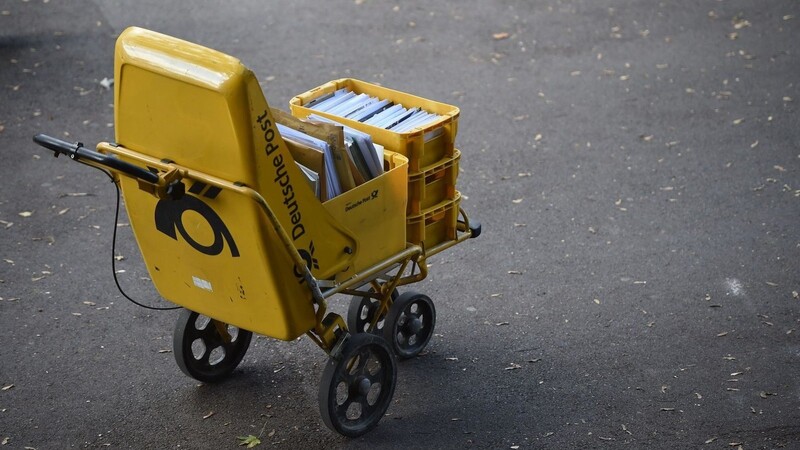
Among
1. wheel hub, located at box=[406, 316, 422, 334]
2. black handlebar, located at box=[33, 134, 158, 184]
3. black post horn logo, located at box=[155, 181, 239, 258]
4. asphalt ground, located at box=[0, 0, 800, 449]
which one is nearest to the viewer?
black handlebar, located at box=[33, 134, 158, 184]

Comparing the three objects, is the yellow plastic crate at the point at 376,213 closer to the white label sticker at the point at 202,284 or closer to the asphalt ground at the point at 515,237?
the white label sticker at the point at 202,284

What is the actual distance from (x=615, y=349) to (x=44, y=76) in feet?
20.3

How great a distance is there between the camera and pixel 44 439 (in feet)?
17.2

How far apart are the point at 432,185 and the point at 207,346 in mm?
1536

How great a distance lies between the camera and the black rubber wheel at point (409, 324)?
5.76 meters

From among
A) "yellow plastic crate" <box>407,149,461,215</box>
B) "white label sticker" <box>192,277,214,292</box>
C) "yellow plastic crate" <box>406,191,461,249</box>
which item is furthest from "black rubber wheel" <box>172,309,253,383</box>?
"yellow plastic crate" <box>407,149,461,215</box>

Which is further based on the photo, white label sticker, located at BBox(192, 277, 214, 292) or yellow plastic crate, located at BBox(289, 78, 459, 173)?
yellow plastic crate, located at BBox(289, 78, 459, 173)

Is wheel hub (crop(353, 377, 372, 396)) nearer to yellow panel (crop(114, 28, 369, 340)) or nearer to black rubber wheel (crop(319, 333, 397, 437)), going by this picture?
black rubber wheel (crop(319, 333, 397, 437))

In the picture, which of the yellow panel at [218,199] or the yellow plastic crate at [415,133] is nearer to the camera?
the yellow panel at [218,199]

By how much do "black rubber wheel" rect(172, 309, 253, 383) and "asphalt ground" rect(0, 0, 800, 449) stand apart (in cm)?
10

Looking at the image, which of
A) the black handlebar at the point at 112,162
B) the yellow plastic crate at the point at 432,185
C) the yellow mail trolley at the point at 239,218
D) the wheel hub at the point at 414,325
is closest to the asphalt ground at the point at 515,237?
the wheel hub at the point at 414,325

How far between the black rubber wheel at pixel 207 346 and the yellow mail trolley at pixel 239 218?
11 millimetres

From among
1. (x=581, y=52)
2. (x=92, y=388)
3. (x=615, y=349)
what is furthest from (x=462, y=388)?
(x=581, y=52)

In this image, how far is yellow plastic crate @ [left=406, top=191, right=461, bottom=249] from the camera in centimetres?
546
